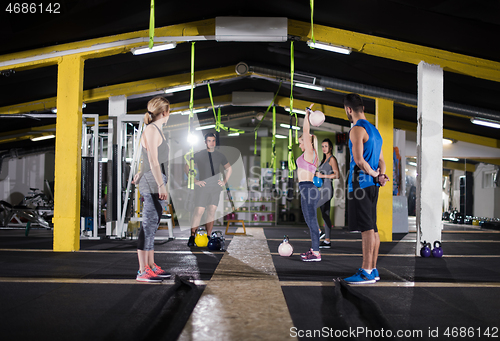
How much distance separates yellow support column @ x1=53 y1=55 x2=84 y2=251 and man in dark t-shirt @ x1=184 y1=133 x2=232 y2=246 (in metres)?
1.63

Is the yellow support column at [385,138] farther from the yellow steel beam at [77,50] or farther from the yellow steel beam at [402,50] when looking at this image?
the yellow steel beam at [77,50]

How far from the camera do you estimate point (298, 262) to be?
4.27 metres

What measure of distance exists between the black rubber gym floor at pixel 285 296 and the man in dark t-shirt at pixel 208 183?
34.0 inches

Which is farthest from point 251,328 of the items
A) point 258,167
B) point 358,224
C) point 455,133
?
point 258,167

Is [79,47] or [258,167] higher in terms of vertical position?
[79,47]

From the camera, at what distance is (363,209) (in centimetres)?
312

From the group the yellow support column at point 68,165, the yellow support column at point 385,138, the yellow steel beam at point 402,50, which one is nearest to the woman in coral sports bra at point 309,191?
the yellow steel beam at point 402,50

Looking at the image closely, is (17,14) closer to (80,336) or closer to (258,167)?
(80,336)

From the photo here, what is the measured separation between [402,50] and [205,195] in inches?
144

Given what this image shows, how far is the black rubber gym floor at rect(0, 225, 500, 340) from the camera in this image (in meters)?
1.98

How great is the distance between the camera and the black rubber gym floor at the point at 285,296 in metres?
1.98

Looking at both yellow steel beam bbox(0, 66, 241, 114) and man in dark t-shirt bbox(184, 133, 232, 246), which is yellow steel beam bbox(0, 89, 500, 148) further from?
man in dark t-shirt bbox(184, 133, 232, 246)

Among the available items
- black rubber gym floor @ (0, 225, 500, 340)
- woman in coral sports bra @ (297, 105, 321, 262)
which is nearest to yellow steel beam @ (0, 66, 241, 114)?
black rubber gym floor @ (0, 225, 500, 340)

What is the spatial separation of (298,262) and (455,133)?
9133mm
